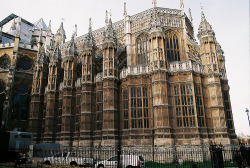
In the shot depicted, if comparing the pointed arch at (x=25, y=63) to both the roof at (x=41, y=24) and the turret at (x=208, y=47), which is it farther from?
the turret at (x=208, y=47)

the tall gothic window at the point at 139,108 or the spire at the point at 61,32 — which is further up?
the spire at the point at 61,32

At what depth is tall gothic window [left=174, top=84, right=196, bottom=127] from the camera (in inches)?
853

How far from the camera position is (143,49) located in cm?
3039

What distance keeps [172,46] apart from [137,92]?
9.18 m

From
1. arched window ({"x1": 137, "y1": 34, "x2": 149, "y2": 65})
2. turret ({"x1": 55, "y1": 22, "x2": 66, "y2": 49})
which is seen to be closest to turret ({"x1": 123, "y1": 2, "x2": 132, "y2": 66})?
arched window ({"x1": 137, "y1": 34, "x2": 149, "y2": 65})

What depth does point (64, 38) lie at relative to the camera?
145 ft

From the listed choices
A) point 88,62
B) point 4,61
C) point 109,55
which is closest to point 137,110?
point 109,55

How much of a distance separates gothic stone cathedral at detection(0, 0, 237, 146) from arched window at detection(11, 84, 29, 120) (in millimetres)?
197

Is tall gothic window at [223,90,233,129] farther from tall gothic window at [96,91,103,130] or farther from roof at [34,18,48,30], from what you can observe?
roof at [34,18,48,30]

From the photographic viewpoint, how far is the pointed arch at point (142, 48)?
29755 millimetres

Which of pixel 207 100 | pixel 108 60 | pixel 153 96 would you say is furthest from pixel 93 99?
pixel 207 100

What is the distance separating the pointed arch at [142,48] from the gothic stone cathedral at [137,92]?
151 millimetres

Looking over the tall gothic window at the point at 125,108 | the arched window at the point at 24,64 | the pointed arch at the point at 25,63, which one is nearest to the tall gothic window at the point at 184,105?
the tall gothic window at the point at 125,108

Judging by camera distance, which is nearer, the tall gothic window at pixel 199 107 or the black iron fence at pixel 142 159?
the black iron fence at pixel 142 159
